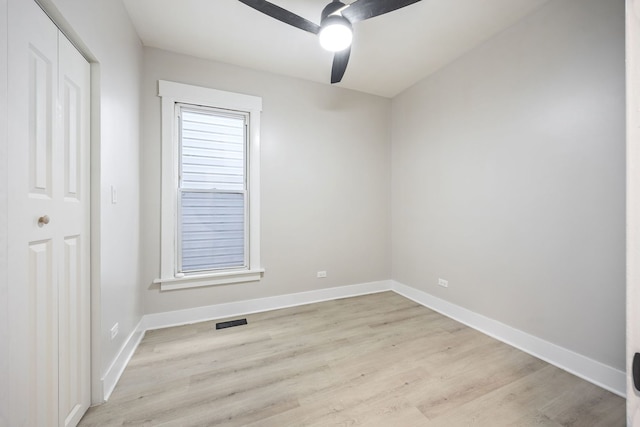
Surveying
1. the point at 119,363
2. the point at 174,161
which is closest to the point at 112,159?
the point at 174,161

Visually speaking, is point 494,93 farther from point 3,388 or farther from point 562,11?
point 3,388

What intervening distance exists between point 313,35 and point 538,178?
7.55 ft

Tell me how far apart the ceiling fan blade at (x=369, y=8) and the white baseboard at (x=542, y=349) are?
2.66 metres

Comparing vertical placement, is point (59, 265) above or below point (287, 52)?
below

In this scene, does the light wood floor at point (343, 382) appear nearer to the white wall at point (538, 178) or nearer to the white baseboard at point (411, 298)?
the white baseboard at point (411, 298)

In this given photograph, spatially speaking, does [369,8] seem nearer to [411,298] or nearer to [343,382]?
[343,382]

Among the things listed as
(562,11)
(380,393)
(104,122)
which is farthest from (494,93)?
(104,122)

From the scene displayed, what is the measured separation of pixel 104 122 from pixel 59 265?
0.90 meters

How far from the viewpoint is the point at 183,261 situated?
8.39 feet

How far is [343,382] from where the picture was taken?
1.64 meters

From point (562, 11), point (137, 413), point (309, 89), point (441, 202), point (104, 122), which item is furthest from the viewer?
point (309, 89)

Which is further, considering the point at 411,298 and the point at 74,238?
the point at 411,298

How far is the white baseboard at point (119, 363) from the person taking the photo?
150 centimetres

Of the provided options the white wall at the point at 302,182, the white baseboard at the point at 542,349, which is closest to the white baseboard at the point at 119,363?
the white wall at the point at 302,182
